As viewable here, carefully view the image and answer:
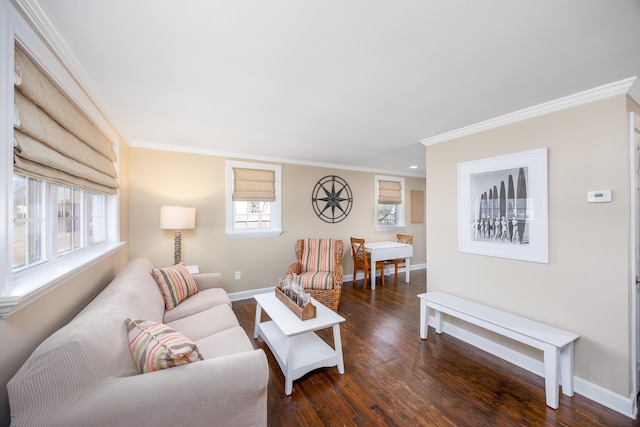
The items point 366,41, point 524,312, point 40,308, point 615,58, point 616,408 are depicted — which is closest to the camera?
Result: point 40,308

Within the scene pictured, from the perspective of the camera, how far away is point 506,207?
238 cm

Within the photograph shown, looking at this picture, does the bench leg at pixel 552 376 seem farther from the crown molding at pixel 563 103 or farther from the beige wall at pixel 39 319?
the beige wall at pixel 39 319

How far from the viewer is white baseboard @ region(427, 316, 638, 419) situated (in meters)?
1.75

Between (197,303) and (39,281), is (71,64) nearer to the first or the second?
(39,281)

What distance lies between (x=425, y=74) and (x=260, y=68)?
1118mm

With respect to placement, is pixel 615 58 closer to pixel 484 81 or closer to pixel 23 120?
pixel 484 81

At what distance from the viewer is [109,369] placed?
1.08 metres

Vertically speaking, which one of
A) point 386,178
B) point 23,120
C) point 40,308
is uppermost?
point 386,178

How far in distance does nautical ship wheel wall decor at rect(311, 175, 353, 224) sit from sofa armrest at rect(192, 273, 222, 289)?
216cm

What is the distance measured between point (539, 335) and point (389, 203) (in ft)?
12.8

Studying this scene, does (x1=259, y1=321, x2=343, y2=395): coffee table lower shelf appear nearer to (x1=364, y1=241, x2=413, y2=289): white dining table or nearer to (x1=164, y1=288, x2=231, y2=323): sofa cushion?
(x1=164, y1=288, x2=231, y2=323): sofa cushion

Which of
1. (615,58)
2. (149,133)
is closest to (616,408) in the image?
(615,58)

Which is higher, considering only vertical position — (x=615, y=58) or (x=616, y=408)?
(x=615, y=58)

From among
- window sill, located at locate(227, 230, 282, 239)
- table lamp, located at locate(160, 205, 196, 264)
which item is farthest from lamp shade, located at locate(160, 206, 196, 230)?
window sill, located at locate(227, 230, 282, 239)
